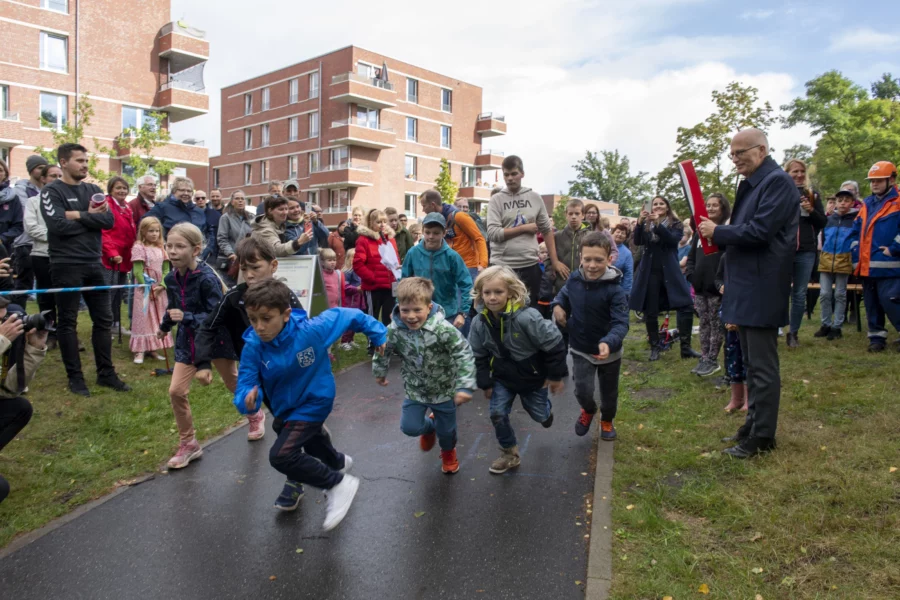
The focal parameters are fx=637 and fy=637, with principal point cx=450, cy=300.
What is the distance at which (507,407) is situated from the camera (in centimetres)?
511

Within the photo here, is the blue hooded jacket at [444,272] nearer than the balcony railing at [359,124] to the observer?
Yes

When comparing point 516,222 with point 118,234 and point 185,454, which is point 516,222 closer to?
point 185,454

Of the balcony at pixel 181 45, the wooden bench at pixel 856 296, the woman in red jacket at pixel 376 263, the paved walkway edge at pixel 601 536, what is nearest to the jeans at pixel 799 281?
the wooden bench at pixel 856 296

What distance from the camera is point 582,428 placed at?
5.72 metres

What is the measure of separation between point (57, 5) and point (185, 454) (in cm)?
3834

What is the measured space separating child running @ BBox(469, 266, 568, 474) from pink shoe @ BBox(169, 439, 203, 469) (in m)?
2.49

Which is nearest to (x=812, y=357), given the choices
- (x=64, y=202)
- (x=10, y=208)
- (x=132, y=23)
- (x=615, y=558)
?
(x=615, y=558)

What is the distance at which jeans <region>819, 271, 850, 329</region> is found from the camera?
9164mm

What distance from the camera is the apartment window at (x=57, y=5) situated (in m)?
33.6

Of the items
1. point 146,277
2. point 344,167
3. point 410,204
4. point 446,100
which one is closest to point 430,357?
point 146,277

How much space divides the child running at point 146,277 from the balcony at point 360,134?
40.1 metres

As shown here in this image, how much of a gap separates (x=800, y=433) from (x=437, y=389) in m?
3.02

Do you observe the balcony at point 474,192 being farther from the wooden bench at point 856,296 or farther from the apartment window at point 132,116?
the wooden bench at point 856,296

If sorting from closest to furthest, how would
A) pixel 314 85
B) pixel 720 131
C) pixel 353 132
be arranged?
pixel 720 131 → pixel 353 132 → pixel 314 85
